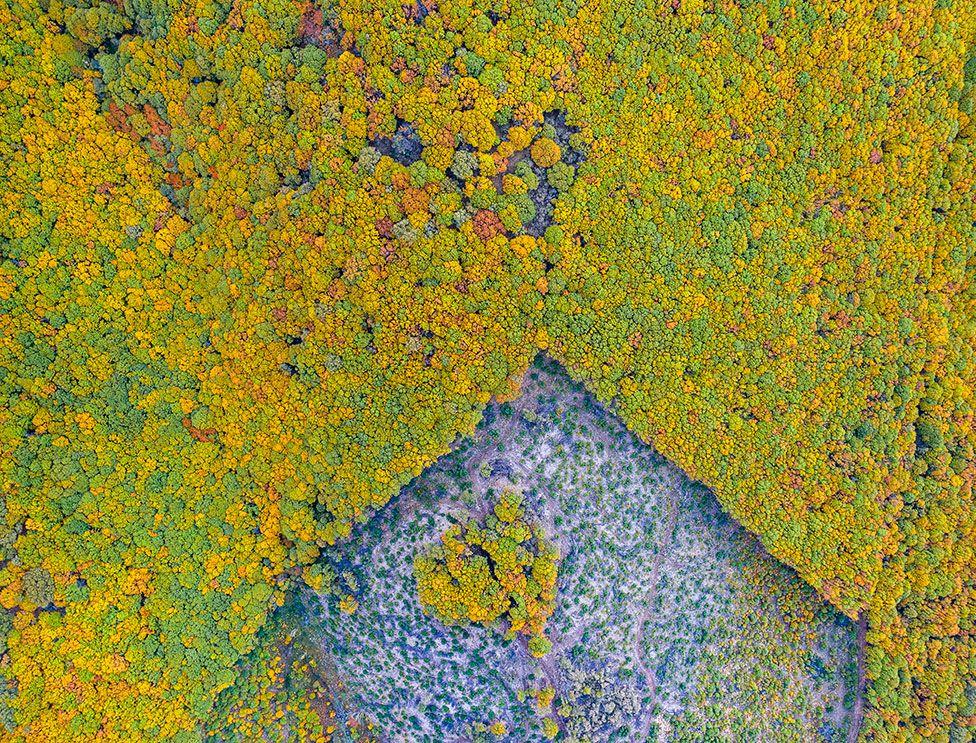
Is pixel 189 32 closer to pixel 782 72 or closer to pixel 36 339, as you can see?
pixel 36 339

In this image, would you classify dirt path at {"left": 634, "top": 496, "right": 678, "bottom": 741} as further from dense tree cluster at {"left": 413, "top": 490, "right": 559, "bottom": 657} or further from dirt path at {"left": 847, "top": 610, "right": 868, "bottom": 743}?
dirt path at {"left": 847, "top": 610, "right": 868, "bottom": 743}

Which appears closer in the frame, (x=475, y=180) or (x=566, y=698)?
(x=475, y=180)

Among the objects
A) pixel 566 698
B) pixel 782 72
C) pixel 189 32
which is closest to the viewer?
pixel 189 32

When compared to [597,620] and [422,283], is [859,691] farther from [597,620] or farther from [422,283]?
[422,283]

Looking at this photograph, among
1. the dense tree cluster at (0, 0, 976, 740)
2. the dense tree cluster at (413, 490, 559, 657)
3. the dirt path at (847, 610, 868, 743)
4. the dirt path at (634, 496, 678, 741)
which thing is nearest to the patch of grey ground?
the dirt path at (634, 496, 678, 741)

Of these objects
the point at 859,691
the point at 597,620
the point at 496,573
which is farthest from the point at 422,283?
the point at 859,691

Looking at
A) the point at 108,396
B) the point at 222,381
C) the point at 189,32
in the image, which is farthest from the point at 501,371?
the point at 189,32
